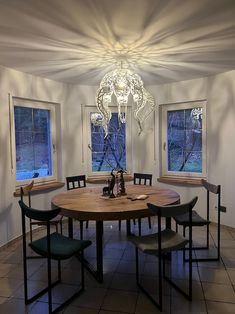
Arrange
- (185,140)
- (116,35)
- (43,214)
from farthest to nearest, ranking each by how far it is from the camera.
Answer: (185,140)
(116,35)
(43,214)

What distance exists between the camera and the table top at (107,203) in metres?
2.25

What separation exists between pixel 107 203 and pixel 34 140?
191 centimetres

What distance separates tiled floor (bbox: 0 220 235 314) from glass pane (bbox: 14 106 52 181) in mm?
1112

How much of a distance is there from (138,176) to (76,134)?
4.01 ft

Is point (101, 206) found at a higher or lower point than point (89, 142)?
lower

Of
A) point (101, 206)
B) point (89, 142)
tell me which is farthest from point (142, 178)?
point (101, 206)

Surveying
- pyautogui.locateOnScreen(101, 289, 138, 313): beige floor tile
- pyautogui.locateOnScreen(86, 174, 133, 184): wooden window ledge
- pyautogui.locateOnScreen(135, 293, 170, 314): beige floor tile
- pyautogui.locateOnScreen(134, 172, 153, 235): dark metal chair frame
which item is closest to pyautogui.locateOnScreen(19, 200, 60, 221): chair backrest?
pyautogui.locateOnScreen(101, 289, 138, 313): beige floor tile

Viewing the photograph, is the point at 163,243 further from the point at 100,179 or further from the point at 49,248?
the point at 100,179

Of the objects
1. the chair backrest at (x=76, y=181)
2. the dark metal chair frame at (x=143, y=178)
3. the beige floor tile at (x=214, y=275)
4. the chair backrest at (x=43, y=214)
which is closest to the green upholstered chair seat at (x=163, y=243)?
the beige floor tile at (x=214, y=275)

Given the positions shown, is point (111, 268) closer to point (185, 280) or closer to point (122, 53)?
point (185, 280)

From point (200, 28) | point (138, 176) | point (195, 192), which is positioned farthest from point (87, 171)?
point (200, 28)

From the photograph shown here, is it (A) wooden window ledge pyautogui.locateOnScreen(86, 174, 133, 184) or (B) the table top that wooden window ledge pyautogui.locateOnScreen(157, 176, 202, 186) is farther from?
(B) the table top

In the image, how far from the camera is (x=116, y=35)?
2.31m

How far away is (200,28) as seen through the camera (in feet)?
7.20
